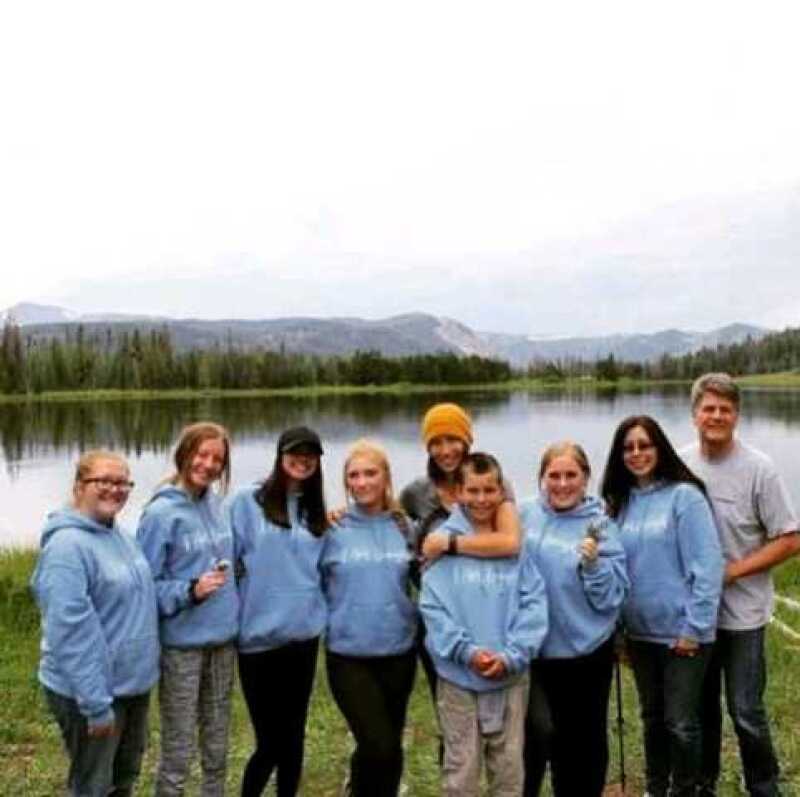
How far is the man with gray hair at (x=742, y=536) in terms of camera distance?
4.76 metres

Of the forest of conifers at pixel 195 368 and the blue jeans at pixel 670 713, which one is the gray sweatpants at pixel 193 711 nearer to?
the blue jeans at pixel 670 713

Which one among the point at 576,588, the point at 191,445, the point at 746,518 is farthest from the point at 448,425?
the point at 746,518

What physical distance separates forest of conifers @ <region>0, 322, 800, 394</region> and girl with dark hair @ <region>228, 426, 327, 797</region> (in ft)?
343

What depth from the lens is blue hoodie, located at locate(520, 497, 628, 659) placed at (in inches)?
181

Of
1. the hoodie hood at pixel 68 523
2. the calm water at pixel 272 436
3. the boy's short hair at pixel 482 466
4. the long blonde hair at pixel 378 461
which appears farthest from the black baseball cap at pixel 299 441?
the calm water at pixel 272 436

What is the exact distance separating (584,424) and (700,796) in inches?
1937

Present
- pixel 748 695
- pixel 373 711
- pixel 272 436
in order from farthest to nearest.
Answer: pixel 272 436
pixel 748 695
pixel 373 711

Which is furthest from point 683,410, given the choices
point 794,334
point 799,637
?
point 794,334

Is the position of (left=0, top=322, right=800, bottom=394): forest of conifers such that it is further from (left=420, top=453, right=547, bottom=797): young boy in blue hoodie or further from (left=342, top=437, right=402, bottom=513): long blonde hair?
(left=420, top=453, right=547, bottom=797): young boy in blue hoodie

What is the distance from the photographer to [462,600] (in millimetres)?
4457

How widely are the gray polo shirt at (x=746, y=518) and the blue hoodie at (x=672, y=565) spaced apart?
6.5 inches

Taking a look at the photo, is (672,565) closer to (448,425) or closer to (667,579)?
(667,579)

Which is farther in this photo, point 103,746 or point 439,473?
point 439,473

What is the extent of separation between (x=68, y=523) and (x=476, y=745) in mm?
1979
